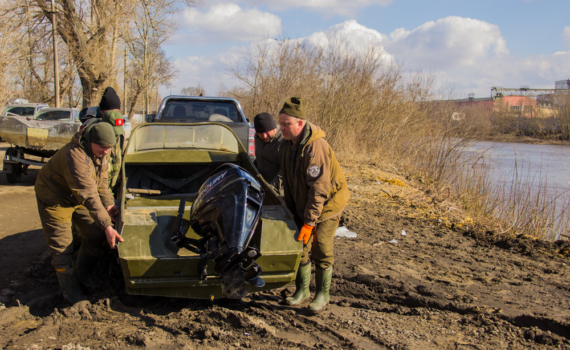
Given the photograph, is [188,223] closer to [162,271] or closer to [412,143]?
[162,271]

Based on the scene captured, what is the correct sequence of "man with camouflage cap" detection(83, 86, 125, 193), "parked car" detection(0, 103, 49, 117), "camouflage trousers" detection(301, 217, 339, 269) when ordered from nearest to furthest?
"camouflage trousers" detection(301, 217, 339, 269), "man with camouflage cap" detection(83, 86, 125, 193), "parked car" detection(0, 103, 49, 117)

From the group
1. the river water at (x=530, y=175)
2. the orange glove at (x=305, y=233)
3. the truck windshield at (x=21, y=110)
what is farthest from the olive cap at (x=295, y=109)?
the truck windshield at (x=21, y=110)

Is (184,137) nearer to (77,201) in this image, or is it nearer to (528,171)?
(77,201)

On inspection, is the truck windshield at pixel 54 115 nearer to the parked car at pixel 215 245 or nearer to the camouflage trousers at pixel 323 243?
the parked car at pixel 215 245

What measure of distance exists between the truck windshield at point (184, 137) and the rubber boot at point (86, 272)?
54.1 inches

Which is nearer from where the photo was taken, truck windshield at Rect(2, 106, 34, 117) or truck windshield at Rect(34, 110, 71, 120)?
truck windshield at Rect(34, 110, 71, 120)

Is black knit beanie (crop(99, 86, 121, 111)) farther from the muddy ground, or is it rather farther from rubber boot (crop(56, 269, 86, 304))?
rubber boot (crop(56, 269, 86, 304))

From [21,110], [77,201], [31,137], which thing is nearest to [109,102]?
[77,201]

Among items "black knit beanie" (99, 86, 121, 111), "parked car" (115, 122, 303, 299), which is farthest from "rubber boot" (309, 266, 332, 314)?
"black knit beanie" (99, 86, 121, 111)

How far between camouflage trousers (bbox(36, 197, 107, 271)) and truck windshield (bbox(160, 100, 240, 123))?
13.1ft

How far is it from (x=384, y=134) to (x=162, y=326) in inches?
487

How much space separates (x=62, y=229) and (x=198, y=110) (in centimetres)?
468

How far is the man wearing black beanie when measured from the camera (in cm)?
466

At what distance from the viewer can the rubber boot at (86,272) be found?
367 cm
